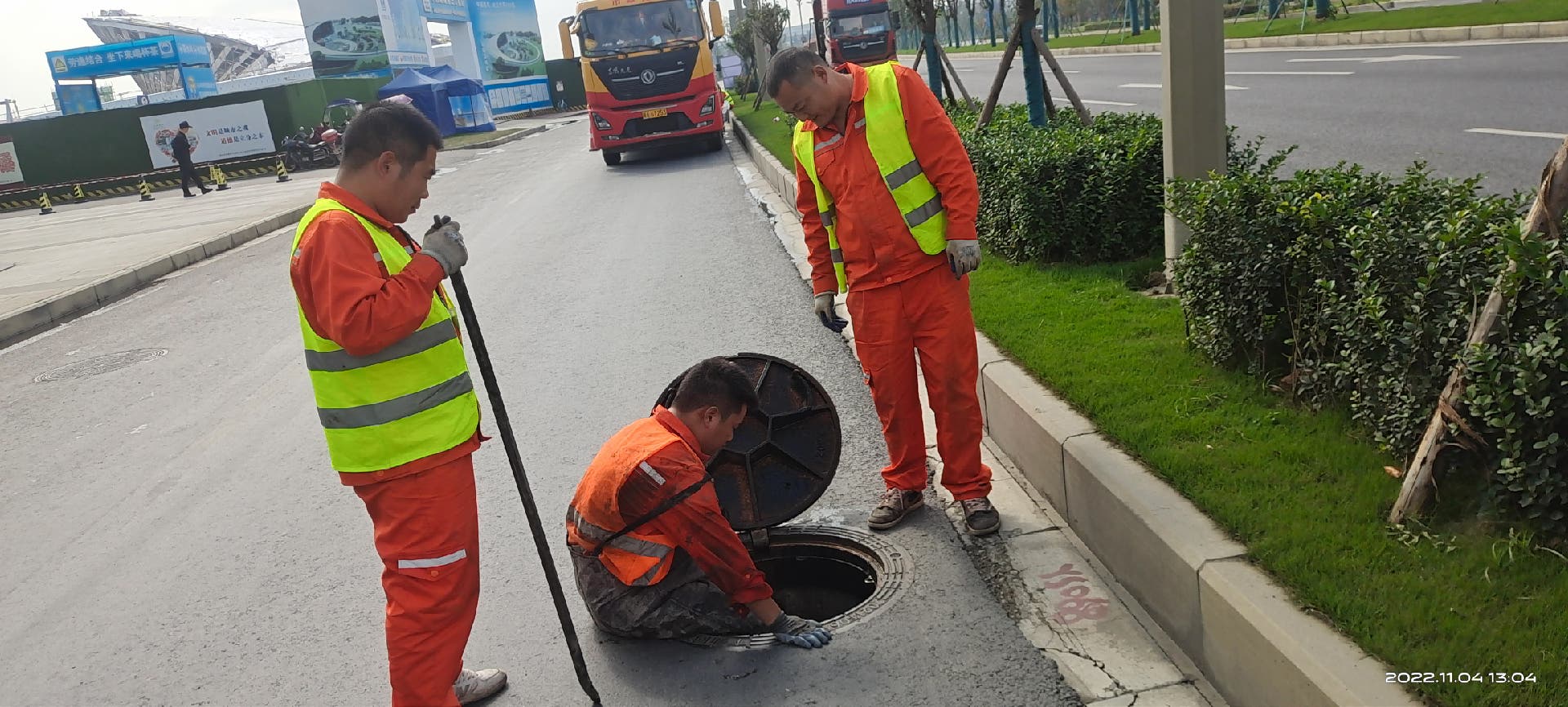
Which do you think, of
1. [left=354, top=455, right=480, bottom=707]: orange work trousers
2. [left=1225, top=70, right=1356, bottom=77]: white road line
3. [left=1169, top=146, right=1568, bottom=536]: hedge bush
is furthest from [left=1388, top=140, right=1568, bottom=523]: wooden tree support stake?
[left=1225, top=70, right=1356, bottom=77]: white road line

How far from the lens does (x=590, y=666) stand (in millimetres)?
3539

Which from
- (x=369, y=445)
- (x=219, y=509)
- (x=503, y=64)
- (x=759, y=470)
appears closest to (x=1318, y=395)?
(x=759, y=470)

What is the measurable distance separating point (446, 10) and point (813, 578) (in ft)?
168

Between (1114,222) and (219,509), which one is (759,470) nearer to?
(219,509)

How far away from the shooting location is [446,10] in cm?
5078

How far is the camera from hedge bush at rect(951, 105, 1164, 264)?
21.6 ft

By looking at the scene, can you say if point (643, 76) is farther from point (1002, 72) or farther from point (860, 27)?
point (860, 27)

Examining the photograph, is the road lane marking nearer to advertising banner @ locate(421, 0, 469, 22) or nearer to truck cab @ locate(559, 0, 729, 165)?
truck cab @ locate(559, 0, 729, 165)

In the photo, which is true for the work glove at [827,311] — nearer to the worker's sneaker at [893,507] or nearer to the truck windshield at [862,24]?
the worker's sneaker at [893,507]

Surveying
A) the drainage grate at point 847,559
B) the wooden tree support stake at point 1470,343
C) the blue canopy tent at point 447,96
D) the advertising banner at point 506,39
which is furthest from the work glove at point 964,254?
the advertising banner at point 506,39

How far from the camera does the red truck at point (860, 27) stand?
3534cm

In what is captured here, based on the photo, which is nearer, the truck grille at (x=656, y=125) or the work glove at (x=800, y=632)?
the work glove at (x=800, y=632)

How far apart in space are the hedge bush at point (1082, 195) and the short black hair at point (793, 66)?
3.05 meters

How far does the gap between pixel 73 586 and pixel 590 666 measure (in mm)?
2435
